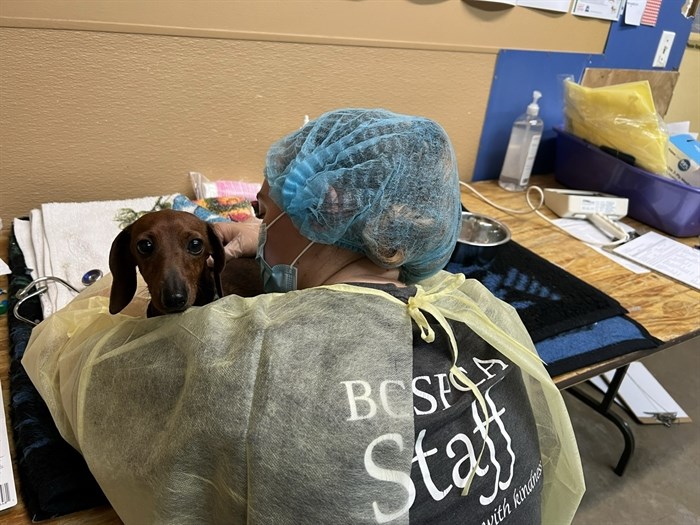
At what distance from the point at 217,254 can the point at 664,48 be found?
7.14ft

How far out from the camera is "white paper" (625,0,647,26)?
6.69 ft

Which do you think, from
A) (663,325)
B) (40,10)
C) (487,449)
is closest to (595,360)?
(663,325)

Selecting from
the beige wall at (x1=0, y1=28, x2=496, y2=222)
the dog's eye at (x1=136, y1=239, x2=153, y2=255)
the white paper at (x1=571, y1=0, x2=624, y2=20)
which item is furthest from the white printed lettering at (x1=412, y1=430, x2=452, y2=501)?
the white paper at (x1=571, y1=0, x2=624, y2=20)

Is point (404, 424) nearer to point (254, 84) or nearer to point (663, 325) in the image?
point (663, 325)

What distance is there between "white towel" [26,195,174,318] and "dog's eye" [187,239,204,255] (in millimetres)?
373

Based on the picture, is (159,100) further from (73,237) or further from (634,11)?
(634,11)

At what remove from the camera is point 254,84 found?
58.6 inches

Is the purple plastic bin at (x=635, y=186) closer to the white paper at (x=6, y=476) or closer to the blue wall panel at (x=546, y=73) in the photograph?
the blue wall panel at (x=546, y=73)

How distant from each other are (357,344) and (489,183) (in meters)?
1.55

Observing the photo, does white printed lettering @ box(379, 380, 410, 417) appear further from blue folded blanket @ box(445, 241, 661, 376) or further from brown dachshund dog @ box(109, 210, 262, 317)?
blue folded blanket @ box(445, 241, 661, 376)

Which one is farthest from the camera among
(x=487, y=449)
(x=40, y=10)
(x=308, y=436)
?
(x=40, y=10)

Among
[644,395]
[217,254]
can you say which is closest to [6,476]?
[217,254]

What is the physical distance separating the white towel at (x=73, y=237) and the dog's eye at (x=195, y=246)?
1.22ft

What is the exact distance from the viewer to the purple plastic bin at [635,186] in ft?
5.54
